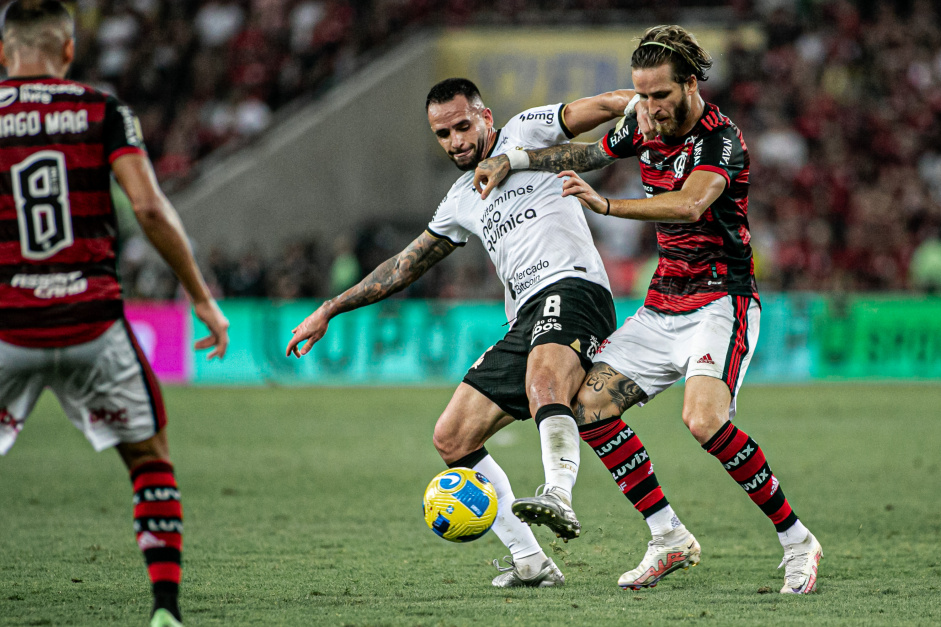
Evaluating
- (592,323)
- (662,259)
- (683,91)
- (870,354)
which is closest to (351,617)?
(592,323)

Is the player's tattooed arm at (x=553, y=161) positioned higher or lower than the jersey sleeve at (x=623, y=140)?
lower

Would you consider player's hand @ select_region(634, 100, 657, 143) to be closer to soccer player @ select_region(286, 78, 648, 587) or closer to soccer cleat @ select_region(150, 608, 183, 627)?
soccer player @ select_region(286, 78, 648, 587)

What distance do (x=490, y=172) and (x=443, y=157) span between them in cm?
1773

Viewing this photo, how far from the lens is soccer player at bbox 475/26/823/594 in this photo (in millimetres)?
5211

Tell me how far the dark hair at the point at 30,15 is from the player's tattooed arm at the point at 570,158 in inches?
102

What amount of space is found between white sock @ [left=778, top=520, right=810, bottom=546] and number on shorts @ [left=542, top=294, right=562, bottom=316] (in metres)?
1.50

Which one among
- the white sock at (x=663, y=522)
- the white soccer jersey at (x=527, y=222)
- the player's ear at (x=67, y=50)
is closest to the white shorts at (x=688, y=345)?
the white soccer jersey at (x=527, y=222)

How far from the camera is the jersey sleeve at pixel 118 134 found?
3955 millimetres

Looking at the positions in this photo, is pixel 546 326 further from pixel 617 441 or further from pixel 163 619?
pixel 163 619

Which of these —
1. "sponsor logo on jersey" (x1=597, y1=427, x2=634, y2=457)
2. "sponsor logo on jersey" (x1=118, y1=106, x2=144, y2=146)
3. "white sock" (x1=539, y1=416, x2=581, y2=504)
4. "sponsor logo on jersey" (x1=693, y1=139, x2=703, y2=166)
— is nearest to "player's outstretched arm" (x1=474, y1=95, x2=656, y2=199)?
"sponsor logo on jersey" (x1=693, y1=139, x2=703, y2=166)

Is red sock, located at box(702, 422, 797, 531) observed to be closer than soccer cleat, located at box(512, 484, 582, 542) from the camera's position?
No

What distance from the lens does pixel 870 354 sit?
17.7 metres

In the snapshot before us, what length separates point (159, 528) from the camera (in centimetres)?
407

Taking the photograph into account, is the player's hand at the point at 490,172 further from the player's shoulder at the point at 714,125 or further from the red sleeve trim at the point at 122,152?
the red sleeve trim at the point at 122,152
